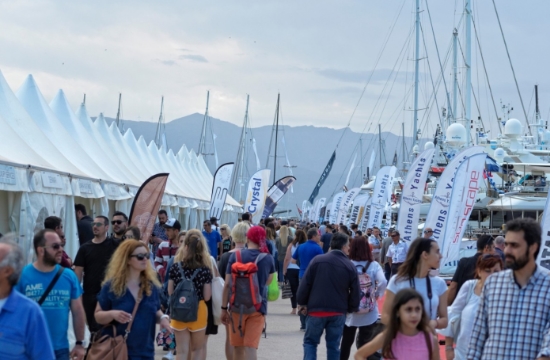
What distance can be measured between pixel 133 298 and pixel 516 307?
9.74 ft

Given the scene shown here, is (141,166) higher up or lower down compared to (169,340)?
higher up

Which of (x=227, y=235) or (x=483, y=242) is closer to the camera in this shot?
(x=483, y=242)

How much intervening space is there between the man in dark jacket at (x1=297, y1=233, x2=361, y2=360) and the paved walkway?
238cm

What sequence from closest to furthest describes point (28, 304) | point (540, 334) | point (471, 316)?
1. point (28, 304)
2. point (540, 334)
3. point (471, 316)

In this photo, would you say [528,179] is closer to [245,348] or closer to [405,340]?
[245,348]

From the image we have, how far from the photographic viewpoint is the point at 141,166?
25.0 meters

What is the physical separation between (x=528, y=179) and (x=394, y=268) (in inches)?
972

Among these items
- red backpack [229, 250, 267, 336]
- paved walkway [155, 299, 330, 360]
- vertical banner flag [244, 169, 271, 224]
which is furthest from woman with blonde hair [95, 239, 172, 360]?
vertical banner flag [244, 169, 271, 224]

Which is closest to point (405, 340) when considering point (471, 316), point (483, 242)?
point (471, 316)

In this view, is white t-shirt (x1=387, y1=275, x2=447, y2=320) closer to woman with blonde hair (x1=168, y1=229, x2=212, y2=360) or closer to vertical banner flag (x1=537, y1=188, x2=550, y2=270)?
woman with blonde hair (x1=168, y1=229, x2=212, y2=360)

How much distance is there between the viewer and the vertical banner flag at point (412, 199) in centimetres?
1856

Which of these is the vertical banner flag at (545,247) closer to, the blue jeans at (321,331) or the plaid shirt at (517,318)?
the blue jeans at (321,331)

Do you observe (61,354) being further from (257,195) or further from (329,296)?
(257,195)

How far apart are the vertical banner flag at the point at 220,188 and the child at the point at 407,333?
16.4m
